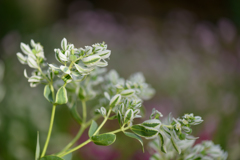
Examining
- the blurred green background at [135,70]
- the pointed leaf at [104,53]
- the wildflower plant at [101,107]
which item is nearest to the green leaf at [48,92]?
the wildflower plant at [101,107]

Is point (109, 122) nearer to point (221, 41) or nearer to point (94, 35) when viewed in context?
point (94, 35)

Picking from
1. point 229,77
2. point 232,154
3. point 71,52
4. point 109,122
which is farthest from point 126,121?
point 229,77

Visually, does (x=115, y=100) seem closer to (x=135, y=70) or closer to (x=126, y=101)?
(x=126, y=101)

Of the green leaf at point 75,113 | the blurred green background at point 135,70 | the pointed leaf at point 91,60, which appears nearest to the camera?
the pointed leaf at point 91,60

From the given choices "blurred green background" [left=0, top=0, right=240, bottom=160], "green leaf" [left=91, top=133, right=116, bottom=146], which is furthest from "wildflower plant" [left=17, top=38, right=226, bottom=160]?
"blurred green background" [left=0, top=0, right=240, bottom=160]

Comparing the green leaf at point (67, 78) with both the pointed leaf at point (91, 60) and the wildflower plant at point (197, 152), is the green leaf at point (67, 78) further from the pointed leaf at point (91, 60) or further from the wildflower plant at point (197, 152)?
the wildflower plant at point (197, 152)

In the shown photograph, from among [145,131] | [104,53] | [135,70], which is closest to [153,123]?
[145,131]

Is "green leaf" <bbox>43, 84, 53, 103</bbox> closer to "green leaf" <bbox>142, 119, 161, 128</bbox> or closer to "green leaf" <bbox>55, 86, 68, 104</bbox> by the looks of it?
"green leaf" <bbox>55, 86, 68, 104</bbox>

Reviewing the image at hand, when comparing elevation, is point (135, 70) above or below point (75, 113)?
above
